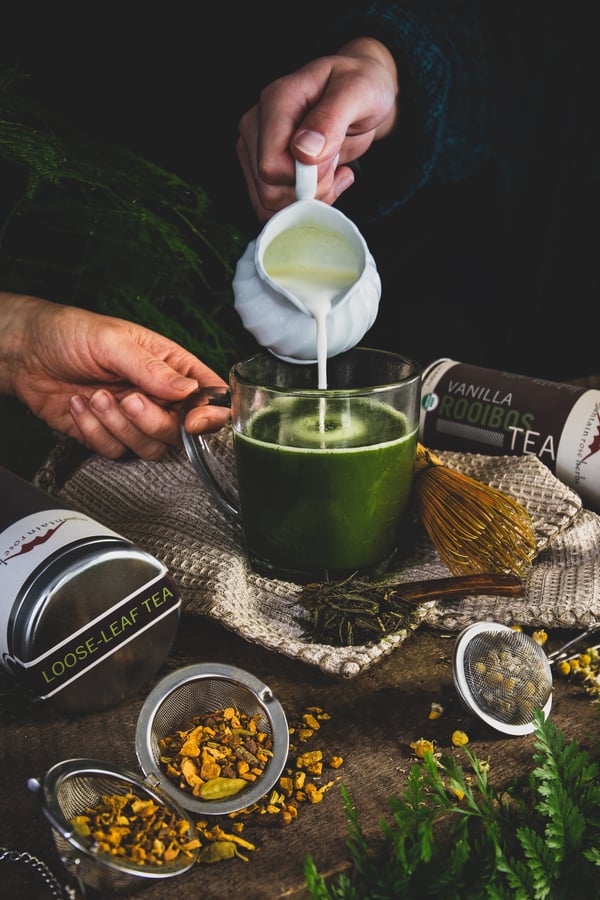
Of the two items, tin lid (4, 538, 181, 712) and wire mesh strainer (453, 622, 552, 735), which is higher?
tin lid (4, 538, 181, 712)

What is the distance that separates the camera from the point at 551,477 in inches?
58.8

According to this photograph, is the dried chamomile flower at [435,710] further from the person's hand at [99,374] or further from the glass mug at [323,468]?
the person's hand at [99,374]

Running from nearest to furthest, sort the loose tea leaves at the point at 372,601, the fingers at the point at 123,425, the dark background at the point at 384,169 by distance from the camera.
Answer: the loose tea leaves at the point at 372,601 → the fingers at the point at 123,425 → the dark background at the point at 384,169

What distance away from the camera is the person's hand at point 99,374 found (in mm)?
1641

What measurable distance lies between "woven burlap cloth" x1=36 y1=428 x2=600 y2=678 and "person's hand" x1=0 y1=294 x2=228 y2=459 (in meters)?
0.07

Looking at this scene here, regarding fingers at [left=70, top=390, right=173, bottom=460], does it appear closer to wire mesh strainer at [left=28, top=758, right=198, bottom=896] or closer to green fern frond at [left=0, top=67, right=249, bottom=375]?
green fern frond at [left=0, top=67, right=249, bottom=375]

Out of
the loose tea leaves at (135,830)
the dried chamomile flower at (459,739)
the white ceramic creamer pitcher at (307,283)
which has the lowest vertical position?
the dried chamomile flower at (459,739)

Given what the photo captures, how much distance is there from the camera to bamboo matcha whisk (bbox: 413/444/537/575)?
1.35 m

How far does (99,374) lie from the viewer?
1.74m

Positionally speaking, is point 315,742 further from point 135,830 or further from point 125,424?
point 125,424

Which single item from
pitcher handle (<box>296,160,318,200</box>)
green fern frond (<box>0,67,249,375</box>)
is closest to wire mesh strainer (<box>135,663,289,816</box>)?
pitcher handle (<box>296,160,318,200</box>)

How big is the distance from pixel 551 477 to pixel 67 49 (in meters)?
1.56

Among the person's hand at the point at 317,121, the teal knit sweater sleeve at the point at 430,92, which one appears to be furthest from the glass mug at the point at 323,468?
the teal knit sweater sleeve at the point at 430,92

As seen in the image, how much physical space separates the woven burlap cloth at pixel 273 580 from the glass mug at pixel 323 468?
0.22 ft
